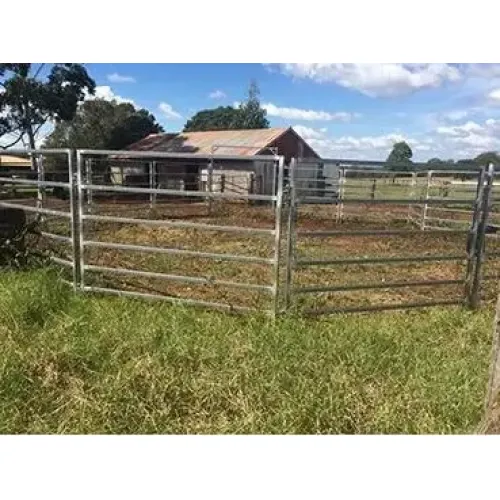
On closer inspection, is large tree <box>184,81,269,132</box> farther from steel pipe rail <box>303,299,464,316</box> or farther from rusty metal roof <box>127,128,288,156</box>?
steel pipe rail <box>303,299,464,316</box>

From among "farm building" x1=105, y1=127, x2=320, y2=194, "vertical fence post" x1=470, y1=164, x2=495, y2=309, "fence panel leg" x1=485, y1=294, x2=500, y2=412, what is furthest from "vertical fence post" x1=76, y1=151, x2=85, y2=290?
"farm building" x1=105, y1=127, x2=320, y2=194

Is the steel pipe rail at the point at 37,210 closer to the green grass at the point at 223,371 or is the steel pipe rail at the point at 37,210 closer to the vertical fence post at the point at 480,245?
the green grass at the point at 223,371

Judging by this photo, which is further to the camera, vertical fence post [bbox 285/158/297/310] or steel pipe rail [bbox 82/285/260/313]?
steel pipe rail [bbox 82/285/260/313]

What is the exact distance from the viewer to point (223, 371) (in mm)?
3514

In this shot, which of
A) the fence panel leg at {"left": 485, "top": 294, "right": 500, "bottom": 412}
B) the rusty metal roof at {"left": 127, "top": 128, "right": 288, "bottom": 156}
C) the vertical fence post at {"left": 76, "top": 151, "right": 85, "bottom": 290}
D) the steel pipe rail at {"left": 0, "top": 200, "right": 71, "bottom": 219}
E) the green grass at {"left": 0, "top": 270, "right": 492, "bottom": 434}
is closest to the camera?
the fence panel leg at {"left": 485, "top": 294, "right": 500, "bottom": 412}

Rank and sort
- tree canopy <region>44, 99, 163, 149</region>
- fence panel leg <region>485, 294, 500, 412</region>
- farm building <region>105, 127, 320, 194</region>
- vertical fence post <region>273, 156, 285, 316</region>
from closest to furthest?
fence panel leg <region>485, 294, 500, 412</region> < vertical fence post <region>273, 156, 285, 316</region> < farm building <region>105, 127, 320, 194</region> < tree canopy <region>44, 99, 163, 149</region>

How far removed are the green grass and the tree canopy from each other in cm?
3966

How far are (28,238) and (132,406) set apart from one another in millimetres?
3897

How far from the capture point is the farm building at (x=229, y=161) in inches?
858

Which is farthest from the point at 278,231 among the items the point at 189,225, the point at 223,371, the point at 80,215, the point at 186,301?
the point at 80,215

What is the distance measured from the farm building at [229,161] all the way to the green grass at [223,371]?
16.2 meters

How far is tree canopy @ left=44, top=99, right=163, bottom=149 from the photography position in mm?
42531

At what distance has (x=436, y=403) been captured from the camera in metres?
3.13

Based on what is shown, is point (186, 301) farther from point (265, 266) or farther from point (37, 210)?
point (265, 266)
